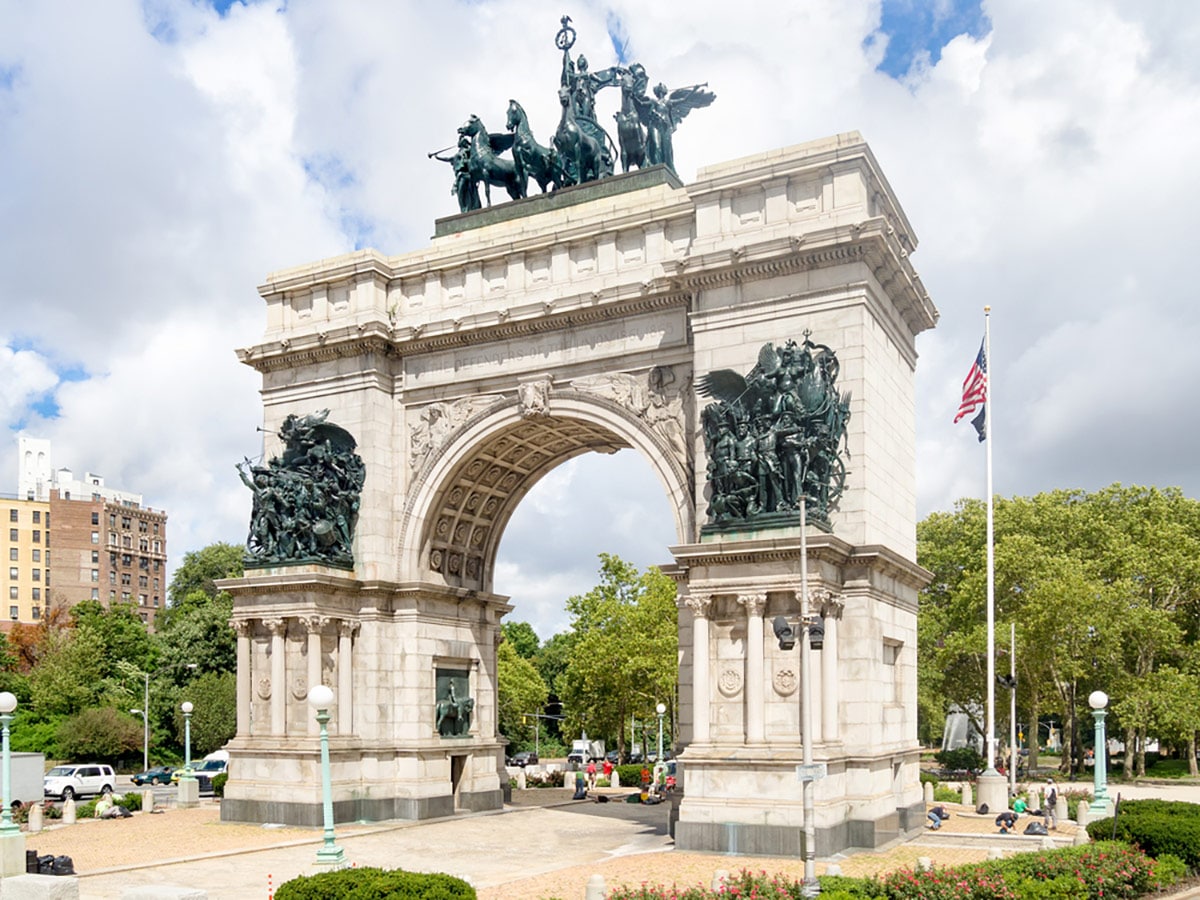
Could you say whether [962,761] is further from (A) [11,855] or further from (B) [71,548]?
(B) [71,548]

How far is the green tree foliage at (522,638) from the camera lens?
367 feet

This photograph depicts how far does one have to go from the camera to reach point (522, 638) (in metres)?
113

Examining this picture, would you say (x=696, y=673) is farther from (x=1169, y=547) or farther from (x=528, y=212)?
(x=1169, y=547)

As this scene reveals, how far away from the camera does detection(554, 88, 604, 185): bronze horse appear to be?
3675cm

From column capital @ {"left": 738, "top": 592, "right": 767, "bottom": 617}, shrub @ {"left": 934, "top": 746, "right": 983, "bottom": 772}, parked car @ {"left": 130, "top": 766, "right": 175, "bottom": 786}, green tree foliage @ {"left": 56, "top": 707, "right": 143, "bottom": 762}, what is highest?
column capital @ {"left": 738, "top": 592, "right": 767, "bottom": 617}

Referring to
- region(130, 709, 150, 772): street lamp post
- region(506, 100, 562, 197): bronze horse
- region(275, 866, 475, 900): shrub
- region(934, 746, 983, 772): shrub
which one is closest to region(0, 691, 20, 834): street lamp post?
region(275, 866, 475, 900): shrub

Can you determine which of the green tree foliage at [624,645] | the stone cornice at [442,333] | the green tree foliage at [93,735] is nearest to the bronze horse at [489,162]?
the stone cornice at [442,333]

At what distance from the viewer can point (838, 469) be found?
29.0m

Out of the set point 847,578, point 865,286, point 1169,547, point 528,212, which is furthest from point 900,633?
point 1169,547

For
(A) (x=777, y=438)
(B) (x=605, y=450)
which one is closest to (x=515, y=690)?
(B) (x=605, y=450)

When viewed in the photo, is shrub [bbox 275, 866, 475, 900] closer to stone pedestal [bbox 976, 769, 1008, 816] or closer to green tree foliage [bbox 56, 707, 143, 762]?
stone pedestal [bbox 976, 769, 1008, 816]

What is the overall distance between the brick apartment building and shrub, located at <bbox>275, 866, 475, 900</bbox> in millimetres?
A: 97889

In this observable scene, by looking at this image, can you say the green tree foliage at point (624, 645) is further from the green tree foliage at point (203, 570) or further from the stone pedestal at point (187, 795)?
the green tree foliage at point (203, 570)

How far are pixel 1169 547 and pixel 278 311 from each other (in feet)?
150
